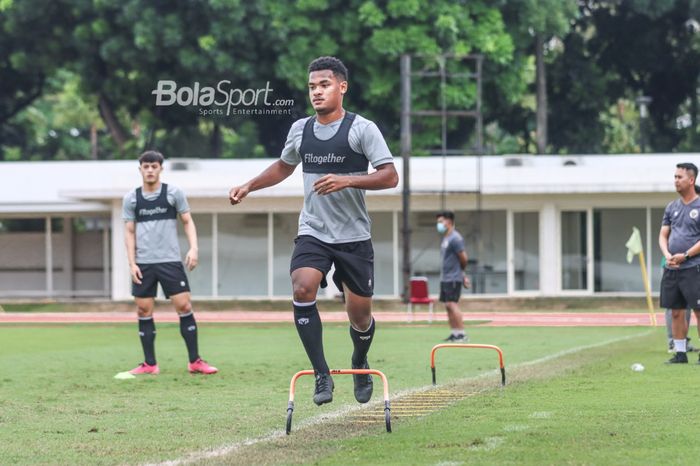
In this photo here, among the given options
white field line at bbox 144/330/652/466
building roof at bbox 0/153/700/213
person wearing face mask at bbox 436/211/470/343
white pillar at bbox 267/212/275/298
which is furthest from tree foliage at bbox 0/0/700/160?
white field line at bbox 144/330/652/466

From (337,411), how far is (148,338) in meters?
4.60

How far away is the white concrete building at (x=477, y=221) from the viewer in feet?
124

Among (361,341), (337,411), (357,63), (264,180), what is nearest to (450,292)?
(337,411)

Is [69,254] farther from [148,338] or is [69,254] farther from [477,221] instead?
[148,338]

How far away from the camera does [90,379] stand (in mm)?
13203

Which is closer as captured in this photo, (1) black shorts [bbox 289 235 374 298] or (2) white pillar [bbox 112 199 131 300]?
(1) black shorts [bbox 289 235 374 298]

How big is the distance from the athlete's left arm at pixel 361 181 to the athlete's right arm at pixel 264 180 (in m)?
0.75

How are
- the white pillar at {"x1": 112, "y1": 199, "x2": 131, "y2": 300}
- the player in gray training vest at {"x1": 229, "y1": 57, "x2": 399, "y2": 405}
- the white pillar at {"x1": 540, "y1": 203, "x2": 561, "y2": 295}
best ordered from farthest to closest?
the white pillar at {"x1": 112, "y1": 199, "x2": 131, "y2": 300}, the white pillar at {"x1": 540, "y1": 203, "x2": 561, "y2": 295}, the player in gray training vest at {"x1": 229, "y1": 57, "x2": 399, "y2": 405}

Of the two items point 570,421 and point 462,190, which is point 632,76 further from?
point 570,421

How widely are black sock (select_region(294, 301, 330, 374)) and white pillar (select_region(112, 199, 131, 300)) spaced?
30.4 meters

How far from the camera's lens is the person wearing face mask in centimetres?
2000

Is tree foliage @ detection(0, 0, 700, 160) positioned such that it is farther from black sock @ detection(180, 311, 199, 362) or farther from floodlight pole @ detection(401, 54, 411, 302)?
black sock @ detection(180, 311, 199, 362)

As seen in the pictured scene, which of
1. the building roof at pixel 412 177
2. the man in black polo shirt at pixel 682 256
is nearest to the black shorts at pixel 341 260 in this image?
the man in black polo shirt at pixel 682 256

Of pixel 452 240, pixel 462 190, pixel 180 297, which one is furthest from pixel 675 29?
pixel 180 297
